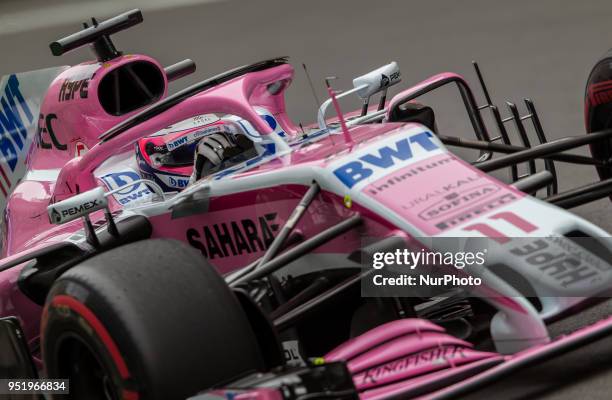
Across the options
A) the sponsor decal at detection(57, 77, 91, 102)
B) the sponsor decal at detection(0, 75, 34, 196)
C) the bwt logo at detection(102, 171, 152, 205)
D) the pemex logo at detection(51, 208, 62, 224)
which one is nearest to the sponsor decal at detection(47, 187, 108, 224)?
the pemex logo at detection(51, 208, 62, 224)

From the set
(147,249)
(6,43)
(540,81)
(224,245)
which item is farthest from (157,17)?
(147,249)

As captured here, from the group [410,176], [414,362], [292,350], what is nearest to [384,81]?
[410,176]

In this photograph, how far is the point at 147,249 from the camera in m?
4.04

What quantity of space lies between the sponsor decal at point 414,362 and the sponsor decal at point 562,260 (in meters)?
0.38

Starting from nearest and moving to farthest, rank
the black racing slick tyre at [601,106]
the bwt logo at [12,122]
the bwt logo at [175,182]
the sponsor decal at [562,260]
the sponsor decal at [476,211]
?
1. the sponsor decal at [562,260]
2. the sponsor decal at [476,211]
3. the black racing slick tyre at [601,106]
4. the bwt logo at [175,182]
5. the bwt logo at [12,122]

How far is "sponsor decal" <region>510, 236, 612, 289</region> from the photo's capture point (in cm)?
393

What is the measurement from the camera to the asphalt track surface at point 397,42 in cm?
893

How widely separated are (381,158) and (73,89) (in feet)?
9.38

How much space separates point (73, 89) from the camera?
22.4 feet

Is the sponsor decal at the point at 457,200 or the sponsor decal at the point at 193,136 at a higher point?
the sponsor decal at the point at 193,136

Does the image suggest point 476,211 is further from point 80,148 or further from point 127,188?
point 80,148

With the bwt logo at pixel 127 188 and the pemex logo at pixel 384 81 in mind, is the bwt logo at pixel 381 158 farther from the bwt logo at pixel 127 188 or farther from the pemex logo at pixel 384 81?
the bwt logo at pixel 127 188

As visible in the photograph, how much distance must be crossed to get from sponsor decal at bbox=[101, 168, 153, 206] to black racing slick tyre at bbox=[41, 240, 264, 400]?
83.1 inches

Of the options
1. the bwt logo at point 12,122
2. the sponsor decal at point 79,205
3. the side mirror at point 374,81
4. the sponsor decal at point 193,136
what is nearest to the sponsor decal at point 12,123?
the bwt logo at point 12,122
